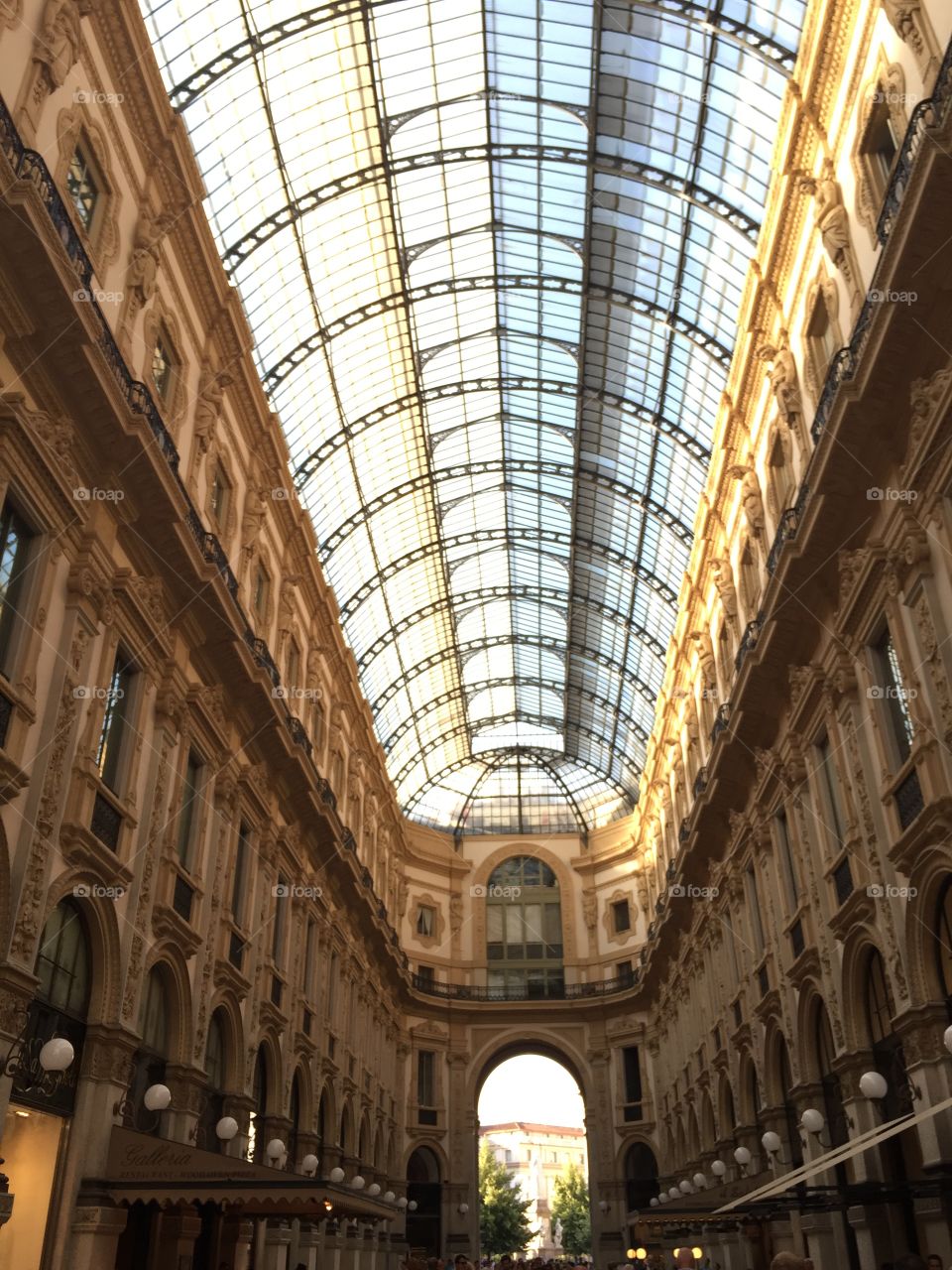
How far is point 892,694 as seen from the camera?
634 inches

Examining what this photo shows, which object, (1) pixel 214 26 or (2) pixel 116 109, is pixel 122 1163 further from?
(1) pixel 214 26

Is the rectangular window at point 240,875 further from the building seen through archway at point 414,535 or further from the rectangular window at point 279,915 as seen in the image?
the rectangular window at point 279,915

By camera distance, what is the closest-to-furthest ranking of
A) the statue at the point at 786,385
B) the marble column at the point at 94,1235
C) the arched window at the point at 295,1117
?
1. the marble column at the point at 94,1235
2. the statue at the point at 786,385
3. the arched window at the point at 295,1117

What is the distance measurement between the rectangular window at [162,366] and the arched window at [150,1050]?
9287 millimetres

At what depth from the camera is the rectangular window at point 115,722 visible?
1559cm

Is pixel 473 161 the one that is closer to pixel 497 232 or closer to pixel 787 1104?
pixel 497 232

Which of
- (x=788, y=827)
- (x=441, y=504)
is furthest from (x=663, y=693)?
(x=788, y=827)

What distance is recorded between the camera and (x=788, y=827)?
21438 mm

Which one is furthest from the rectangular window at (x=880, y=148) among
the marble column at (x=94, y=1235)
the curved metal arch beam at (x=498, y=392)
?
the marble column at (x=94, y=1235)

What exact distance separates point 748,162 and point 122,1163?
69.0 feet

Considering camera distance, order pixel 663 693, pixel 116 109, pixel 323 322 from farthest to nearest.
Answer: pixel 663 693 < pixel 323 322 < pixel 116 109

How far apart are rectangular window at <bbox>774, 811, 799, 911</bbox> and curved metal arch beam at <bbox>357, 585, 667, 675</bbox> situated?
1911 cm

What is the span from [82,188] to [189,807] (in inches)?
390

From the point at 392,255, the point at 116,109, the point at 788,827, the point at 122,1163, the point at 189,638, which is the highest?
the point at 392,255
